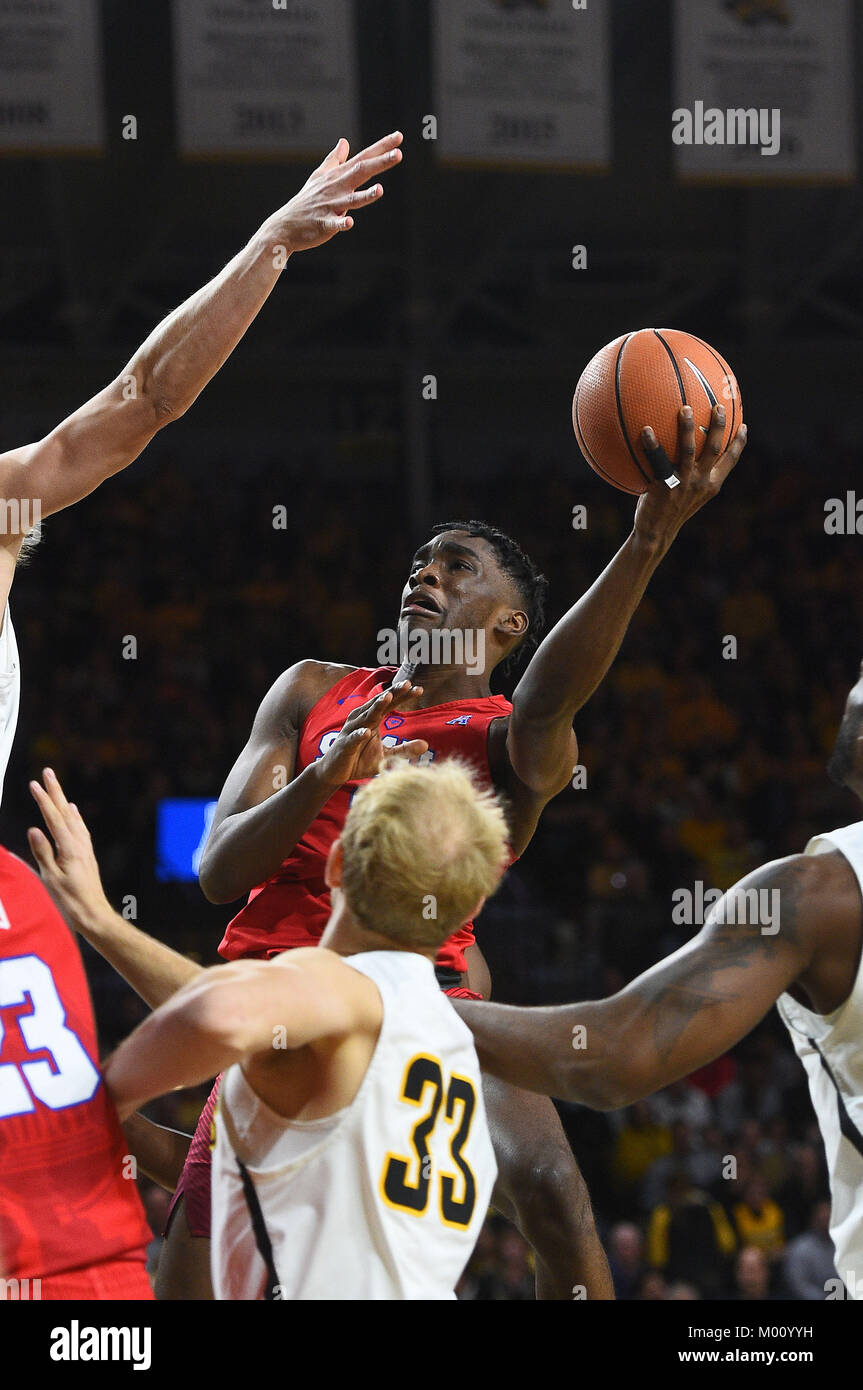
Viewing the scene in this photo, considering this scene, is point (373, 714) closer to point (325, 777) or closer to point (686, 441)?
point (325, 777)

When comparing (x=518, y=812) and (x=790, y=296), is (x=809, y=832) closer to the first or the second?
(x=790, y=296)

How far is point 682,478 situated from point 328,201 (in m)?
1.03

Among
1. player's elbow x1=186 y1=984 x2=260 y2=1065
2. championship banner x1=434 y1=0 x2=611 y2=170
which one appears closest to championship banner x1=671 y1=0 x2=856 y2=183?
championship banner x1=434 y1=0 x2=611 y2=170

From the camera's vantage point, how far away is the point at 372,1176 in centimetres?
219

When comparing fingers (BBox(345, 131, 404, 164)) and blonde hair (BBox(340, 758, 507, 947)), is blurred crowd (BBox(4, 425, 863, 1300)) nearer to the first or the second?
fingers (BBox(345, 131, 404, 164))

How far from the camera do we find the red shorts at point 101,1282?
2156mm

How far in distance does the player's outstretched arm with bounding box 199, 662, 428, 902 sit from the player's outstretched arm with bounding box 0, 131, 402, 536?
0.75 meters

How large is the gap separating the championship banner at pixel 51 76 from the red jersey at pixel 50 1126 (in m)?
8.56

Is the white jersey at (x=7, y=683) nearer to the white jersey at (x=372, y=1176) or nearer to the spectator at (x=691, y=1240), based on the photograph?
the white jersey at (x=372, y=1176)

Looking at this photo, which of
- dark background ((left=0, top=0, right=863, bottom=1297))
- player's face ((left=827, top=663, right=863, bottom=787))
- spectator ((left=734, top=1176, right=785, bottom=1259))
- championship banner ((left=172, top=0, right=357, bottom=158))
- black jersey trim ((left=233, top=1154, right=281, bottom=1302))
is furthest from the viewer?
dark background ((left=0, top=0, right=863, bottom=1297))

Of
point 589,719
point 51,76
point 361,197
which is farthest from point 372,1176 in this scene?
point 589,719

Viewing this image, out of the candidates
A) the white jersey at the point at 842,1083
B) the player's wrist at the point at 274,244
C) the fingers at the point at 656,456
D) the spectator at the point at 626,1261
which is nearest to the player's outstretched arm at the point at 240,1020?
the white jersey at the point at 842,1083

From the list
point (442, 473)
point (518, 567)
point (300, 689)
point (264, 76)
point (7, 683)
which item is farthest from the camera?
point (442, 473)

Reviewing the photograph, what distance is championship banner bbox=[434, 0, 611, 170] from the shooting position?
385 inches
